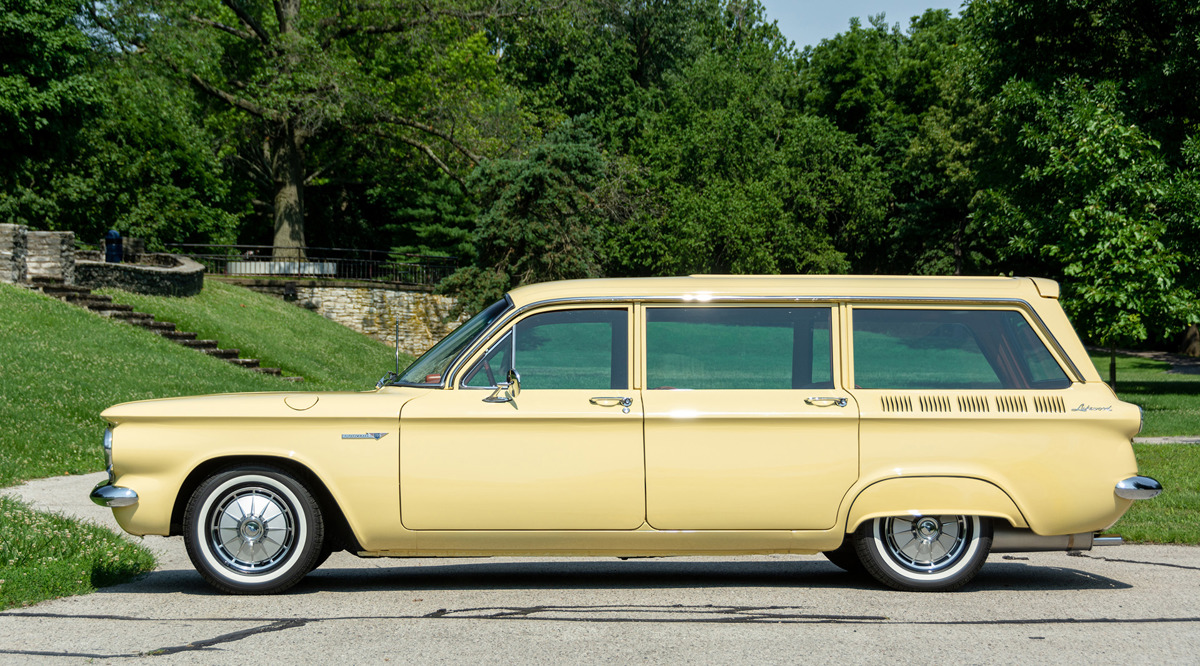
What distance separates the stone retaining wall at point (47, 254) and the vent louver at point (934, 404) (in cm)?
2616

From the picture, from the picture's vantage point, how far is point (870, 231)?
201 feet

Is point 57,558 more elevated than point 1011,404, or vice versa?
point 1011,404

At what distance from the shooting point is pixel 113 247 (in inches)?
1287

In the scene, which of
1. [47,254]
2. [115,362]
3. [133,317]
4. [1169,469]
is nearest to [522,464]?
[1169,469]

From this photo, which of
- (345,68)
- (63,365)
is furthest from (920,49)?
(63,365)

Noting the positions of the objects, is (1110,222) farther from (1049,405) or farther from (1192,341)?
(1192,341)

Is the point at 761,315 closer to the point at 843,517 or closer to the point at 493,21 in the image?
the point at 843,517

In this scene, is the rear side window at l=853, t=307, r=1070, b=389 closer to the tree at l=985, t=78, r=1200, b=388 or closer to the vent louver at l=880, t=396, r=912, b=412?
the vent louver at l=880, t=396, r=912, b=412

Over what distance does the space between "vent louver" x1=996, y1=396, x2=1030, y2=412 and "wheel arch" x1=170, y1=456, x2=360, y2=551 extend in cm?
391

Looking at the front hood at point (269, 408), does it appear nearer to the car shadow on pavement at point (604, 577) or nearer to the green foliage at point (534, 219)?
the car shadow on pavement at point (604, 577)

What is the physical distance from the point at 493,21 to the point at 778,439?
124 feet

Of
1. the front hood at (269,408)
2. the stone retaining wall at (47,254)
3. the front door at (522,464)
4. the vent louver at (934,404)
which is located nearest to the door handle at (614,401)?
the front door at (522,464)

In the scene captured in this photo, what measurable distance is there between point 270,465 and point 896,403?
12.3ft

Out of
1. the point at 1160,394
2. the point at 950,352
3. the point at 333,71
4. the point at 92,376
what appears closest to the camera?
the point at 950,352
